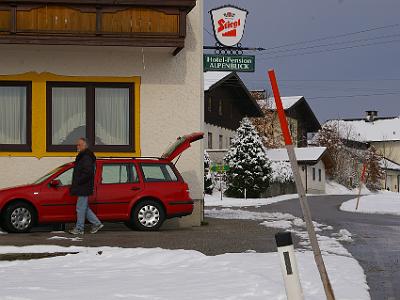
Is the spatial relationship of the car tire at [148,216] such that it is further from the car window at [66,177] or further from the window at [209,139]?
the window at [209,139]

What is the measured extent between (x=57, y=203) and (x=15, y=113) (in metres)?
3.63

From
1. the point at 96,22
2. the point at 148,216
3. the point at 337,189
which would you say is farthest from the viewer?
the point at 337,189

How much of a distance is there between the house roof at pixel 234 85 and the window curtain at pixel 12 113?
103 ft

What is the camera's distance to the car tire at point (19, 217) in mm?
13398

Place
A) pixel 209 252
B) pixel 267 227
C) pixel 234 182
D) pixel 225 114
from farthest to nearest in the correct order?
pixel 225 114
pixel 234 182
pixel 267 227
pixel 209 252

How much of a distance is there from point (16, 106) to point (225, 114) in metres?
38.6

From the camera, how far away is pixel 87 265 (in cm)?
944

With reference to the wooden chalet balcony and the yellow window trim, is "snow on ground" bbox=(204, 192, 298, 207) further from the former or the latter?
the wooden chalet balcony

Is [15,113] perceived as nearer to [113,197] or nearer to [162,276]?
[113,197]

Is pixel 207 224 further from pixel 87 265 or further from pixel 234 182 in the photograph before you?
pixel 234 182

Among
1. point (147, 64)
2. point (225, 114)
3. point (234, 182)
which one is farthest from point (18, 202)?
point (225, 114)

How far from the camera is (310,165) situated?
63375 millimetres

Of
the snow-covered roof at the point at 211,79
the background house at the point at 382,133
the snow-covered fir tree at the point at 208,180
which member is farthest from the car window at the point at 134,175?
the background house at the point at 382,133

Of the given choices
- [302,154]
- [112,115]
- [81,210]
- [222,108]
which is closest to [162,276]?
[81,210]
